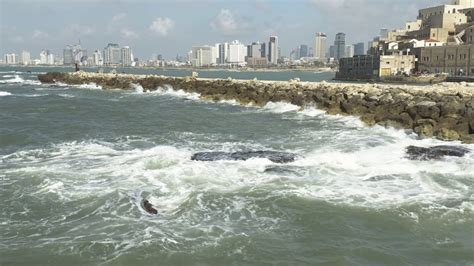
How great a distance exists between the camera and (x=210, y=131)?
61.4 ft

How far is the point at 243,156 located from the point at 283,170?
5.57 ft

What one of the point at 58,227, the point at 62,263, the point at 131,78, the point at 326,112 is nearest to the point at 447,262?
the point at 62,263

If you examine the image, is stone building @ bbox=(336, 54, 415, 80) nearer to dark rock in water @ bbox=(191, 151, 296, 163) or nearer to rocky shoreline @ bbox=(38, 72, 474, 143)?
rocky shoreline @ bbox=(38, 72, 474, 143)

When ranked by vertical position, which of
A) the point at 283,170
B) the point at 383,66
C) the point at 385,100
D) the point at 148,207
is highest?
the point at 383,66

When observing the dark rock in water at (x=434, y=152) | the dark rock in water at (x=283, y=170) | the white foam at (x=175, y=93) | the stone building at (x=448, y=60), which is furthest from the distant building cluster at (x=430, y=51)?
the dark rock in water at (x=283, y=170)

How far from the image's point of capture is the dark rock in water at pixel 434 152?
1269cm

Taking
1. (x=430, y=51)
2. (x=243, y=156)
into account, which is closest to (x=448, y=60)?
(x=430, y=51)

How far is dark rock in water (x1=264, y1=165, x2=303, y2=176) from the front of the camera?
11188 mm

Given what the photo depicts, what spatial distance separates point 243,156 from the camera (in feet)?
41.9

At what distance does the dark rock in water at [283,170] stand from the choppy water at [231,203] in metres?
0.09

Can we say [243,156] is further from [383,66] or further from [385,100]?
[383,66]

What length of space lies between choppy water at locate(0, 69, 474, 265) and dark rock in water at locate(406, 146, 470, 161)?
410 millimetres

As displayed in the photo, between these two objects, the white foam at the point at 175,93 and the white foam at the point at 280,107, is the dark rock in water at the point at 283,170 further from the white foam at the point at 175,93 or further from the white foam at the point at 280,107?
the white foam at the point at 175,93

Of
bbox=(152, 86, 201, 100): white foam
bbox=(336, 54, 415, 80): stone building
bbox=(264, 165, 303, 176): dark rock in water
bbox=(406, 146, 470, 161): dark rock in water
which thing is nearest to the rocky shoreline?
bbox=(152, 86, 201, 100): white foam
